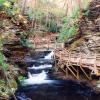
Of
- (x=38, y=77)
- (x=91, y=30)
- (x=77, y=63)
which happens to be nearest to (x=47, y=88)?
(x=77, y=63)

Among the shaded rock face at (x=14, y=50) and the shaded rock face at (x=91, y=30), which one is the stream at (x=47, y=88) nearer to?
the shaded rock face at (x=14, y=50)

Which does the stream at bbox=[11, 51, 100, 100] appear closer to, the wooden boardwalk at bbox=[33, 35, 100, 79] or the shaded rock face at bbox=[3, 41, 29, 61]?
the wooden boardwalk at bbox=[33, 35, 100, 79]

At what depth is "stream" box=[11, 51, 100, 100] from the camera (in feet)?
51.2

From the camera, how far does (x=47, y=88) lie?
57.5 feet

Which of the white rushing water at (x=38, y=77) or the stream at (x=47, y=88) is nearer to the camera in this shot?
the stream at (x=47, y=88)

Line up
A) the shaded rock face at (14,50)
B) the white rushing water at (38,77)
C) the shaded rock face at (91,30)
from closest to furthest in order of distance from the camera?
the white rushing water at (38,77)
the shaded rock face at (91,30)
the shaded rock face at (14,50)

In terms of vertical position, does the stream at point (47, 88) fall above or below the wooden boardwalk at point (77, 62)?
below

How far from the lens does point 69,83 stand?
18.5 meters

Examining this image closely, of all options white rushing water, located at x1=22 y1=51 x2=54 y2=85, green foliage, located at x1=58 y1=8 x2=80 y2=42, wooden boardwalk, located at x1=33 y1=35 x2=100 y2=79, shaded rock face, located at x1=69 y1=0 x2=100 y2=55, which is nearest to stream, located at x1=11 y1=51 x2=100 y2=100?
white rushing water, located at x1=22 y1=51 x2=54 y2=85

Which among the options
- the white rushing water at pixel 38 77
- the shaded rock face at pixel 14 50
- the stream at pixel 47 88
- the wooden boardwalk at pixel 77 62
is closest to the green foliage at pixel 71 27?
the wooden boardwalk at pixel 77 62

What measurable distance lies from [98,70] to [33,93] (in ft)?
12.9

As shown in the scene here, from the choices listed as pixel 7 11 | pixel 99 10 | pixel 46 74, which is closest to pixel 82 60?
pixel 46 74

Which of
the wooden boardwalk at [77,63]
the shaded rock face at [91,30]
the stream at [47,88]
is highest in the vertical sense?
the shaded rock face at [91,30]

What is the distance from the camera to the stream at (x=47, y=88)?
15.6 m
